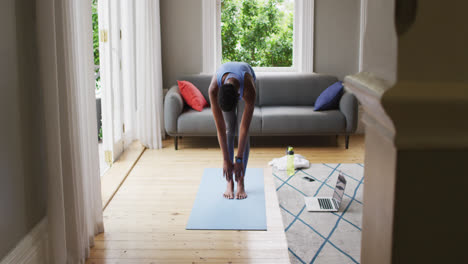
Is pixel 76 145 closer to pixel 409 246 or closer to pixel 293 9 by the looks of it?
pixel 409 246

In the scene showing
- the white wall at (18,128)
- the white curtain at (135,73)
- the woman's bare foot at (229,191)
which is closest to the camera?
the white wall at (18,128)

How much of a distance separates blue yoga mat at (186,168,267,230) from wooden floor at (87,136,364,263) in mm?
65

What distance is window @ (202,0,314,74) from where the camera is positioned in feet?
20.0

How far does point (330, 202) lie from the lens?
A: 3555 mm

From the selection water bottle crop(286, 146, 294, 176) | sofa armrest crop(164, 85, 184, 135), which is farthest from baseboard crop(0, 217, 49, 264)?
sofa armrest crop(164, 85, 184, 135)

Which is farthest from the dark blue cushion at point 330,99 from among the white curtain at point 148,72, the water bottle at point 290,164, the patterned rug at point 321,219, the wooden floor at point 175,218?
the white curtain at point 148,72

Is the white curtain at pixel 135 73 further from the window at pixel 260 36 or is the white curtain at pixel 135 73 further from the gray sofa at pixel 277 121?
the window at pixel 260 36

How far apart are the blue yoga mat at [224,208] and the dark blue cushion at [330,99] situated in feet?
5.02

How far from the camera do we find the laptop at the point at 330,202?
345 cm

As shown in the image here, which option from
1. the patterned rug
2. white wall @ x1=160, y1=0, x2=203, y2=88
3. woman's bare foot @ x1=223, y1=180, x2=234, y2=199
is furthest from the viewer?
white wall @ x1=160, y1=0, x2=203, y2=88

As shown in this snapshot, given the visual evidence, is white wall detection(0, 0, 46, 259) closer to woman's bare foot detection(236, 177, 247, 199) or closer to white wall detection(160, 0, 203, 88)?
woman's bare foot detection(236, 177, 247, 199)

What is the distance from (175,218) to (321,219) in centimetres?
107

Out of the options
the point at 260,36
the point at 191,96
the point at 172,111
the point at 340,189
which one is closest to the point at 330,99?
the point at 260,36

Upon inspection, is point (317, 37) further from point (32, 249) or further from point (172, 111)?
point (32, 249)
